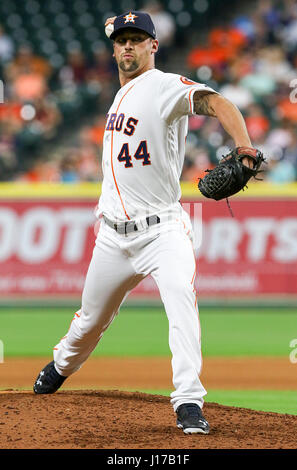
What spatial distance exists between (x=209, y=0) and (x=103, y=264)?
1177 centimetres

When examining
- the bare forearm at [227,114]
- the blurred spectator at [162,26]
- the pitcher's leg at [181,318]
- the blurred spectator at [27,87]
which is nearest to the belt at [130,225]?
the pitcher's leg at [181,318]

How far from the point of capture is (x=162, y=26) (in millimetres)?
14492

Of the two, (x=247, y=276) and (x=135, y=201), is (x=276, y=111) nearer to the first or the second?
(x=247, y=276)

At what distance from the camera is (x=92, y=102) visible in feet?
45.6

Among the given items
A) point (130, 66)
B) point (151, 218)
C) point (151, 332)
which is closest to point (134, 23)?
point (130, 66)

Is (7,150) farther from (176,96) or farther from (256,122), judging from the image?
(176,96)

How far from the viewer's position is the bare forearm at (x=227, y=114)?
3703mm

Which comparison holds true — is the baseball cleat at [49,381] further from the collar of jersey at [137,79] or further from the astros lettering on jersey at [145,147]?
the collar of jersey at [137,79]

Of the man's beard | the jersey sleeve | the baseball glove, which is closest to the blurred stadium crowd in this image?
the man's beard

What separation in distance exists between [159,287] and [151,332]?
16.5ft

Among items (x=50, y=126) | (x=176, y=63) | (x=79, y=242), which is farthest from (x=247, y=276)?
(x=176, y=63)

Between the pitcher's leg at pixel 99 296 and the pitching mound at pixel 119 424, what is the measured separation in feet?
1.04

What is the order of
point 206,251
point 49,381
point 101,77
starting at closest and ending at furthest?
point 49,381, point 206,251, point 101,77

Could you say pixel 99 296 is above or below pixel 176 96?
below
